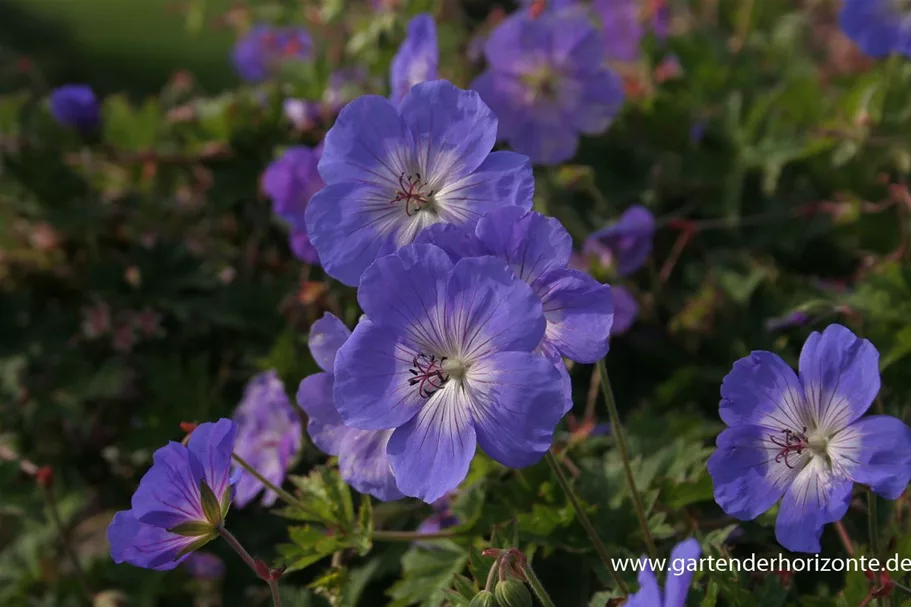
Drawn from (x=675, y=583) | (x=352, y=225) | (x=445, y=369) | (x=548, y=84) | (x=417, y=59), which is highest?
(x=548, y=84)

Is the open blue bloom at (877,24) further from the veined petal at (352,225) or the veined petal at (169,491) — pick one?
the veined petal at (169,491)

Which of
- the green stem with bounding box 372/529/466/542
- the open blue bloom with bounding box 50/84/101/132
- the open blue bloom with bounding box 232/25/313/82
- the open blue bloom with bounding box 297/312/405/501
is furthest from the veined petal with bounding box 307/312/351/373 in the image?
the open blue bloom with bounding box 232/25/313/82

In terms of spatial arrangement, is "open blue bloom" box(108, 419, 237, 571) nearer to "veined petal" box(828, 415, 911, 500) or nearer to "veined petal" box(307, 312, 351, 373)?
"veined petal" box(307, 312, 351, 373)

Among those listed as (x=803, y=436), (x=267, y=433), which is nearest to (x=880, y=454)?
(x=803, y=436)

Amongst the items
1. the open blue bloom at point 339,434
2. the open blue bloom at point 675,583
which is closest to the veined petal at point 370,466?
the open blue bloom at point 339,434

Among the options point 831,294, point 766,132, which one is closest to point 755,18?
point 766,132

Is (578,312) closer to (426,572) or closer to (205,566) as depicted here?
(426,572)
